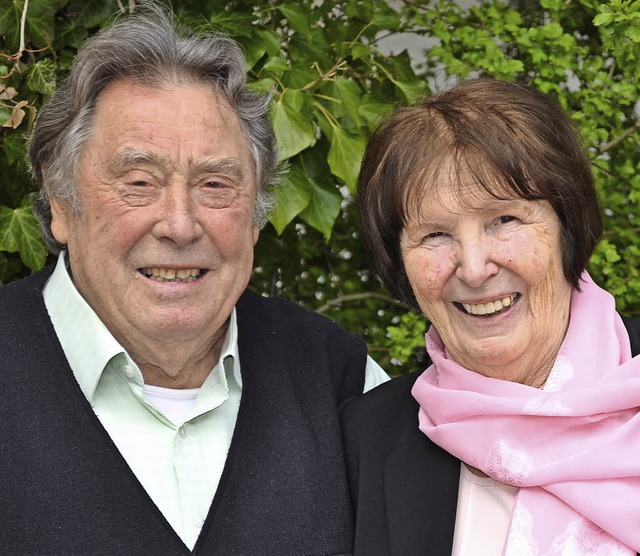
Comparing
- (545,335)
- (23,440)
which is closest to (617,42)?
(545,335)

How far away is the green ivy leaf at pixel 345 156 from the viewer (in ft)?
10.3

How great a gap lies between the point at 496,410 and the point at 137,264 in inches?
35.9

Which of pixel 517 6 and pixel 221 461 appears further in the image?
pixel 517 6

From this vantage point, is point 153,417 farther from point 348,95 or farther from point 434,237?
point 348,95

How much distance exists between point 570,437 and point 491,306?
35 centimetres

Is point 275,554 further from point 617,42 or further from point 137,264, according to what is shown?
point 617,42

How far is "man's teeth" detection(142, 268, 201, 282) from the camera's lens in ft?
9.03

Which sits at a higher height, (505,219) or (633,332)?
(505,219)

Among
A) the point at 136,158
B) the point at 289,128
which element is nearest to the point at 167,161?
the point at 136,158

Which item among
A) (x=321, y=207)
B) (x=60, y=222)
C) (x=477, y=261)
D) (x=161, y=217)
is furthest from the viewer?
(x=321, y=207)

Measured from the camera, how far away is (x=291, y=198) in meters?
3.18

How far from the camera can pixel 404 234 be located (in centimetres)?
276

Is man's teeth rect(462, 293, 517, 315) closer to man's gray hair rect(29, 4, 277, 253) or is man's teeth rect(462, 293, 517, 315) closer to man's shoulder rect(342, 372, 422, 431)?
man's shoulder rect(342, 372, 422, 431)

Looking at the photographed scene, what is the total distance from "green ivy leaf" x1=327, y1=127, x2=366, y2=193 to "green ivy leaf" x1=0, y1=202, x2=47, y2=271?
0.84 metres
